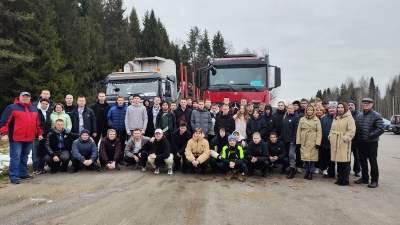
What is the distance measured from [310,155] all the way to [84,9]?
36044 mm

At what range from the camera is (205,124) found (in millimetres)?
8211

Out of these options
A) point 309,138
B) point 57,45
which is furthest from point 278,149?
point 57,45

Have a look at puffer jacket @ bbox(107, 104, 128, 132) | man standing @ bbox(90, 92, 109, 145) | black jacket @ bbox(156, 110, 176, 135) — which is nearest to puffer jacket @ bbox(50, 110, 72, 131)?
man standing @ bbox(90, 92, 109, 145)

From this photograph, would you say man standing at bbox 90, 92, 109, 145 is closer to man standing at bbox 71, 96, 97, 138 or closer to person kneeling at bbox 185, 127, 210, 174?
man standing at bbox 71, 96, 97, 138

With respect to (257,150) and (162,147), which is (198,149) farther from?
(257,150)

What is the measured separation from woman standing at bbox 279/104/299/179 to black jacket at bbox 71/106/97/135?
203 inches

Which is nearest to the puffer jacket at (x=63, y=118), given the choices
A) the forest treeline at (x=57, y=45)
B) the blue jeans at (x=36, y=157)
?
the blue jeans at (x=36, y=157)

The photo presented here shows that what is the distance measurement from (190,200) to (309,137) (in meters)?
3.55

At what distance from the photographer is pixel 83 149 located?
775 centimetres

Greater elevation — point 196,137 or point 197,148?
point 196,137

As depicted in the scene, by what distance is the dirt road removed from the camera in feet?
14.8

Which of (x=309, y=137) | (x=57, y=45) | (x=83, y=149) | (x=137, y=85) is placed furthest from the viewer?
(x=57, y=45)

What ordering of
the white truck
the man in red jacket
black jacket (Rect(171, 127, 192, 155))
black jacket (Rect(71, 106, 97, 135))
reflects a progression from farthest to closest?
the white truck → black jacket (Rect(71, 106, 97, 135)) → black jacket (Rect(171, 127, 192, 155)) → the man in red jacket

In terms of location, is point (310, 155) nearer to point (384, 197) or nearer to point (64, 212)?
point (384, 197)
